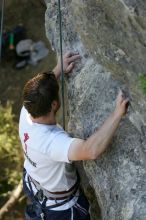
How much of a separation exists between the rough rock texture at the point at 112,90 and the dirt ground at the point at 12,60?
A: 8479mm

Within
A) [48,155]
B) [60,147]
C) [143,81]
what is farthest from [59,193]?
[143,81]

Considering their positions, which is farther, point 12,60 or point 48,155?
point 12,60

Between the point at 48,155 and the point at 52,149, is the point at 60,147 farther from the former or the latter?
the point at 48,155

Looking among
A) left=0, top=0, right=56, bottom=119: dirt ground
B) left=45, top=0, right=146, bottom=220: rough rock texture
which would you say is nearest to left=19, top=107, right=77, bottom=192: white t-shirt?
left=45, top=0, right=146, bottom=220: rough rock texture

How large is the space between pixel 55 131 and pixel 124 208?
0.77 metres

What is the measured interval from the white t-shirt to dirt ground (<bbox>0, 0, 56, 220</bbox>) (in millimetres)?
8563

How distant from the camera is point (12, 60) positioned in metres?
14.7

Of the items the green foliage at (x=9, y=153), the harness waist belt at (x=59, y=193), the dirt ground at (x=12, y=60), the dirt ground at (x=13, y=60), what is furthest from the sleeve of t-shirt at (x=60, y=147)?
the dirt ground at (x=13, y=60)

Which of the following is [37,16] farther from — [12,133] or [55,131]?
[55,131]

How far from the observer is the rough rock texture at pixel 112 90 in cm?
368

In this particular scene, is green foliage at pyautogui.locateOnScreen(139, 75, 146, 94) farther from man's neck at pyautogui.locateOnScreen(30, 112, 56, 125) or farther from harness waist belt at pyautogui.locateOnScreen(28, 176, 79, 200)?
harness waist belt at pyautogui.locateOnScreen(28, 176, 79, 200)

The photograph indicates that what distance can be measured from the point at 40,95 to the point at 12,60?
10.7m

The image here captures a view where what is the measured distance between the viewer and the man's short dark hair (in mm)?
4125

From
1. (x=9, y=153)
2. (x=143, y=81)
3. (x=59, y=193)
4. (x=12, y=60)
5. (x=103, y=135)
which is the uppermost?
(x=143, y=81)
